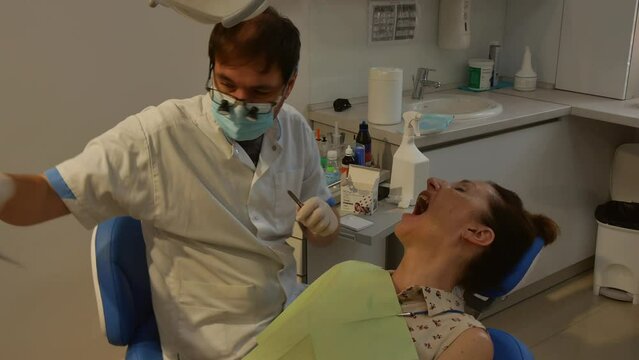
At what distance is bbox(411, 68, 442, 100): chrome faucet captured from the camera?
9.15 feet

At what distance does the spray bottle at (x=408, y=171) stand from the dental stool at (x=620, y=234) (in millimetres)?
1317

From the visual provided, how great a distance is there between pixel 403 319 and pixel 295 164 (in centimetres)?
46

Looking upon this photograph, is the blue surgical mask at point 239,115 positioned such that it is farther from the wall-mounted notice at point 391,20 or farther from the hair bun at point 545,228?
the wall-mounted notice at point 391,20

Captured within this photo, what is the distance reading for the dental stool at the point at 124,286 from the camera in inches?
57.1

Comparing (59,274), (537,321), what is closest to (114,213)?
(59,274)

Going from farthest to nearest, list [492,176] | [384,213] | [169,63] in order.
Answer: [492,176]
[169,63]
[384,213]

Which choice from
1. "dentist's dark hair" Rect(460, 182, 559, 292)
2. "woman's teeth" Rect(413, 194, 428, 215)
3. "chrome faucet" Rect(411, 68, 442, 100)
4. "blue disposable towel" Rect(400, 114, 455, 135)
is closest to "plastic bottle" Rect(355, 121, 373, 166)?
"blue disposable towel" Rect(400, 114, 455, 135)

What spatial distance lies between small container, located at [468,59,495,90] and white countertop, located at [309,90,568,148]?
99 millimetres

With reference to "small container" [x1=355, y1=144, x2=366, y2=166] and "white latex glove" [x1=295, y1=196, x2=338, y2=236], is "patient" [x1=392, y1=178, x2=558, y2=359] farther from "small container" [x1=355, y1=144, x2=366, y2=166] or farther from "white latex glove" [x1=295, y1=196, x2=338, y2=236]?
"small container" [x1=355, y1=144, x2=366, y2=166]

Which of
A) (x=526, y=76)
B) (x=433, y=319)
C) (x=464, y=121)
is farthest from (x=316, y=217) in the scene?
(x=526, y=76)

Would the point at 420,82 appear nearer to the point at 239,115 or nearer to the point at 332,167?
the point at 332,167

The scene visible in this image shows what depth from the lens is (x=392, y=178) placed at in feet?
7.20

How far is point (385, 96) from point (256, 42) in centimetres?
116

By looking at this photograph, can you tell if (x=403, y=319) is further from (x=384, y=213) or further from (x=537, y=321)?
(x=537, y=321)
